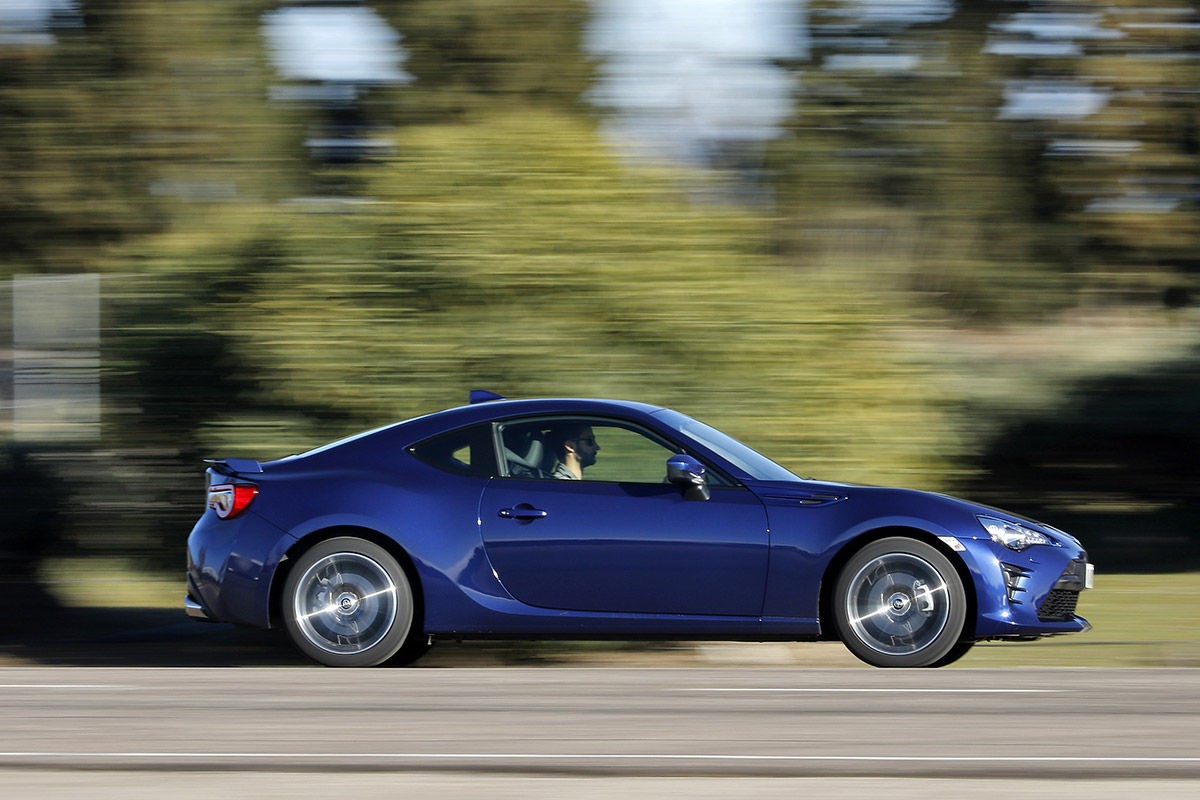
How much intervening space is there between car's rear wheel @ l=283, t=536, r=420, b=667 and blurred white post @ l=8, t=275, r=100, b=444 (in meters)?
5.51

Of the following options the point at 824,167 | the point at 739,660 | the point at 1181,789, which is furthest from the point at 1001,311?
the point at 1181,789

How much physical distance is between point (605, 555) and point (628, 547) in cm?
12

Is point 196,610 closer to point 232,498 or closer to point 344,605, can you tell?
point 232,498

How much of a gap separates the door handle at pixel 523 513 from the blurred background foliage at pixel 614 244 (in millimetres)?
3150

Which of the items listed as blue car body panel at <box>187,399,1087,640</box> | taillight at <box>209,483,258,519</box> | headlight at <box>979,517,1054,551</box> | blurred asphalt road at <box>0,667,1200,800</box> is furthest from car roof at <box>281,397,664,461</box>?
headlight at <box>979,517,1054,551</box>

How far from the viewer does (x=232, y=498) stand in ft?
27.8

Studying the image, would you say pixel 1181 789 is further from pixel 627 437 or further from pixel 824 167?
pixel 824 167

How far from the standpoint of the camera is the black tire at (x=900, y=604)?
26.5 feet

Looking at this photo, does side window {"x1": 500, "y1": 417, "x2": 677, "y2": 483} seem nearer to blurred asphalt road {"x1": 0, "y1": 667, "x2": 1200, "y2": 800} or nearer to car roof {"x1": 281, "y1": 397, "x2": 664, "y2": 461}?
car roof {"x1": 281, "y1": 397, "x2": 664, "y2": 461}

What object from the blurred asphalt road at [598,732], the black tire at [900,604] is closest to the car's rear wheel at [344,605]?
the blurred asphalt road at [598,732]

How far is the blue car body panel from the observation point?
8.10 metres

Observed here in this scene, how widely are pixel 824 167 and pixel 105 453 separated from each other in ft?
22.9

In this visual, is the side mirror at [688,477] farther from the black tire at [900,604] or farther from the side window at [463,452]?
the side window at [463,452]

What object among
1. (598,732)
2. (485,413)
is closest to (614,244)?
(485,413)
